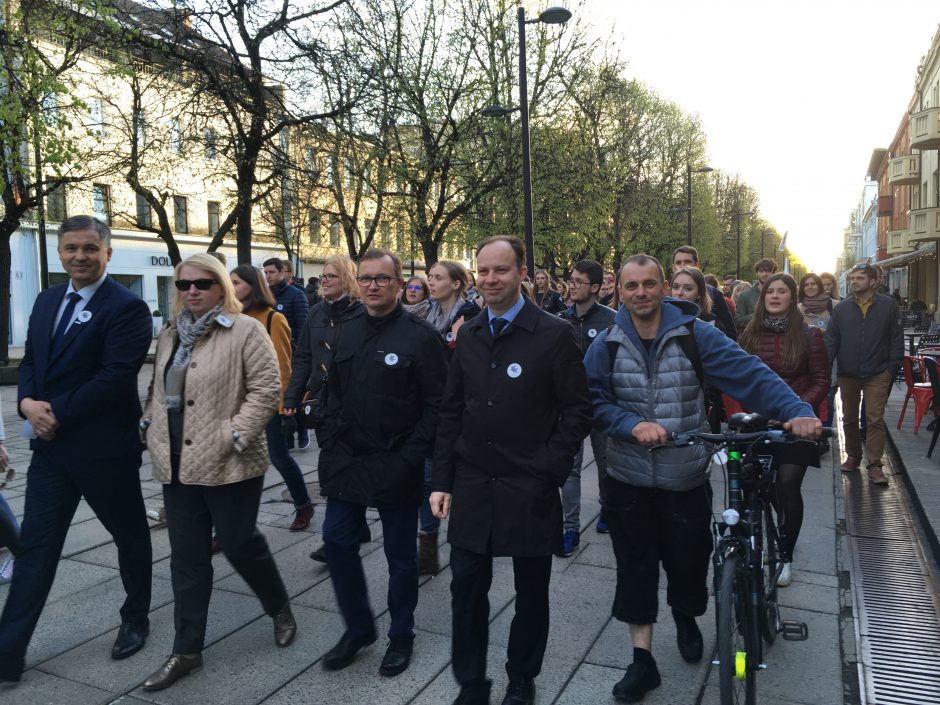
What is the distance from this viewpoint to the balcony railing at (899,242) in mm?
35309

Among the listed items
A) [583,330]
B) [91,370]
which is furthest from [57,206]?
[91,370]

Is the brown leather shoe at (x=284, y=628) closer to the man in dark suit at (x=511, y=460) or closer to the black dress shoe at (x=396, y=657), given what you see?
the black dress shoe at (x=396, y=657)

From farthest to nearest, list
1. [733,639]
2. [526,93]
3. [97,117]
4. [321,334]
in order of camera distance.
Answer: [97,117] < [526,93] < [321,334] < [733,639]

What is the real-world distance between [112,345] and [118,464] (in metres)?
Result: 0.57

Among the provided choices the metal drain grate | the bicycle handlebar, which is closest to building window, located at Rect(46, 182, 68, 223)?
the metal drain grate

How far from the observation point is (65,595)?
4.49m

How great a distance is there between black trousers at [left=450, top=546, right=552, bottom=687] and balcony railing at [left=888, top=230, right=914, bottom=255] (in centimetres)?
3581

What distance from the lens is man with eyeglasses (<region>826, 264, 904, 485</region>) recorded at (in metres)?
6.99

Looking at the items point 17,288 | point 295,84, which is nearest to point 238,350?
point 295,84

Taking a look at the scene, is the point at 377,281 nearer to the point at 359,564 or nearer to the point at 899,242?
the point at 359,564

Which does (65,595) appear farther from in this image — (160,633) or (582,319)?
(582,319)

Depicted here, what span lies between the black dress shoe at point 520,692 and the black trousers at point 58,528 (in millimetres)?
1911

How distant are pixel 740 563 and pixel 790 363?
2.05m

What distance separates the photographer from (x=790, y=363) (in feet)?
15.3
